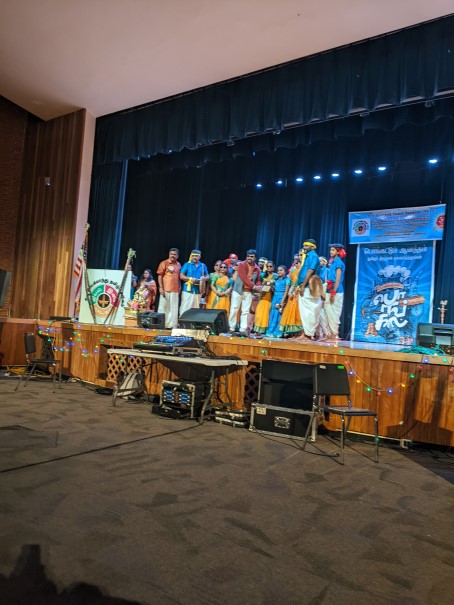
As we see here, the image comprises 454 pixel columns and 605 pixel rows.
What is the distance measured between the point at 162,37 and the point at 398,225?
523 centimetres

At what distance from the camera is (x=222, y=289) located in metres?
8.97

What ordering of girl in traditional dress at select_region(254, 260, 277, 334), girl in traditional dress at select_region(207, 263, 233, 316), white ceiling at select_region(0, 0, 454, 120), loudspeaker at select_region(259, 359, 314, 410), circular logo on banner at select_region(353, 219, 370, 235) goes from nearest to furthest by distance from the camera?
1. loudspeaker at select_region(259, 359, 314, 410)
2. white ceiling at select_region(0, 0, 454, 120)
3. girl in traditional dress at select_region(254, 260, 277, 334)
4. girl in traditional dress at select_region(207, 263, 233, 316)
5. circular logo on banner at select_region(353, 219, 370, 235)

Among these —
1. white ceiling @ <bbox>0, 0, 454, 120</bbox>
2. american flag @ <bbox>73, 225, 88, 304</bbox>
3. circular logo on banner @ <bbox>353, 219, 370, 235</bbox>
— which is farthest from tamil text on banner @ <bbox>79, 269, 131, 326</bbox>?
circular logo on banner @ <bbox>353, 219, 370, 235</bbox>

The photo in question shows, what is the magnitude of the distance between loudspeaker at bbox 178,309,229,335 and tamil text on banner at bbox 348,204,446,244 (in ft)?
15.8

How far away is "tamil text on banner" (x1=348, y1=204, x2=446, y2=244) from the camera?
8398 mm

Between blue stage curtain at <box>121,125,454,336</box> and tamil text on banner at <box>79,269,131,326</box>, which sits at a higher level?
blue stage curtain at <box>121,125,454,336</box>

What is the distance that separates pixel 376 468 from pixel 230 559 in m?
2.03

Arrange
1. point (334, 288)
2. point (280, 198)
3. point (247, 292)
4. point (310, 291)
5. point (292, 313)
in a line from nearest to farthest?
point (310, 291) → point (292, 313) → point (334, 288) → point (247, 292) → point (280, 198)

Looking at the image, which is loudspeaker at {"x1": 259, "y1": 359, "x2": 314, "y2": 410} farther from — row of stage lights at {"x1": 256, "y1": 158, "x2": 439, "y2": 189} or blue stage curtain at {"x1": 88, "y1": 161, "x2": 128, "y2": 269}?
blue stage curtain at {"x1": 88, "y1": 161, "x2": 128, "y2": 269}

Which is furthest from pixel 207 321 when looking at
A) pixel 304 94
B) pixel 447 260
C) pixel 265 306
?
pixel 447 260

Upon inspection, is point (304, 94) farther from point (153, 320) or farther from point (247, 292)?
point (153, 320)

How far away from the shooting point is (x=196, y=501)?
2.67 meters

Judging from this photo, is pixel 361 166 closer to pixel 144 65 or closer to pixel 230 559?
pixel 144 65

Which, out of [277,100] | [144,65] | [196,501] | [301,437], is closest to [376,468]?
[301,437]
